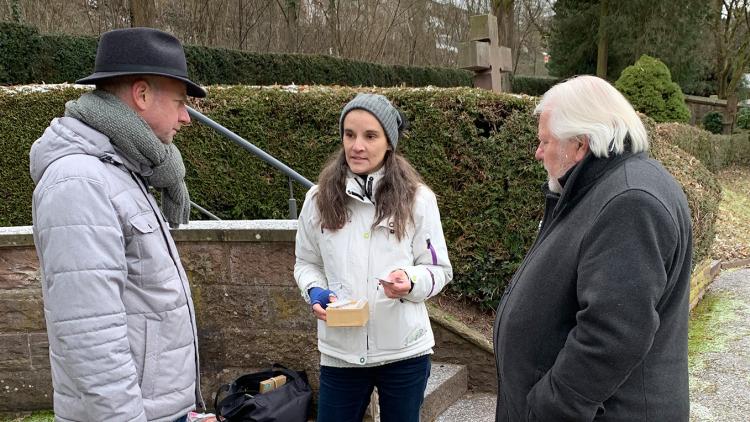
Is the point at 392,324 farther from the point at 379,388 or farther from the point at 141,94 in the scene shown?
the point at 141,94

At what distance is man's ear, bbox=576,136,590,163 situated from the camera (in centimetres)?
165

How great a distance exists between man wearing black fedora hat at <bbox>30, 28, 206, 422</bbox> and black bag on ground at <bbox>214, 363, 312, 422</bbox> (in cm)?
92

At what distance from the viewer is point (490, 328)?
410cm

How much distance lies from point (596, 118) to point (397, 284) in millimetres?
930

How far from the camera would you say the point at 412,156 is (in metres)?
4.12

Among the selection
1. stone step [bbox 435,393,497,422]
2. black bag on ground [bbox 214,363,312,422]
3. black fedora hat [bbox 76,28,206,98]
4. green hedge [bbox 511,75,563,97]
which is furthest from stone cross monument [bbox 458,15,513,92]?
green hedge [bbox 511,75,563,97]

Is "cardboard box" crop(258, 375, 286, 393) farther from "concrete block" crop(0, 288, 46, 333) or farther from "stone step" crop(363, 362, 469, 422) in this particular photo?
"concrete block" crop(0, 288, 46, 333)

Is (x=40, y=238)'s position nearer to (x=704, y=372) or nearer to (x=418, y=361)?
(x=418, y=361)

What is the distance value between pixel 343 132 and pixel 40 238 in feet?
4.05

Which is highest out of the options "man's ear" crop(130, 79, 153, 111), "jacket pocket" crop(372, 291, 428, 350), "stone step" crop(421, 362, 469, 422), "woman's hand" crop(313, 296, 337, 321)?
"man's ear" crop(130, 79, 153, 111)

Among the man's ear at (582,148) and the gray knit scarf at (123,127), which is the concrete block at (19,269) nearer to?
the gray knit scarf at (123,127)

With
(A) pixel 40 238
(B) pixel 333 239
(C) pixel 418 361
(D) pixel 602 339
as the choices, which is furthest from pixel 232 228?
(D) pixel 602 339

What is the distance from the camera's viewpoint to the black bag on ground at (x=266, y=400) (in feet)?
8.80

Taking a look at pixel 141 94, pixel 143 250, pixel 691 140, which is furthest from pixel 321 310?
pixel 691 140
